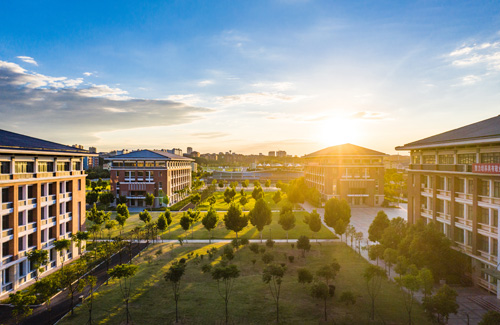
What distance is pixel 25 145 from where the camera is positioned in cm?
2483

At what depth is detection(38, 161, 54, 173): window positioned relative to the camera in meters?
27.1

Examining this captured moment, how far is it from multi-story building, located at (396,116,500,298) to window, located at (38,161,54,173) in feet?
123

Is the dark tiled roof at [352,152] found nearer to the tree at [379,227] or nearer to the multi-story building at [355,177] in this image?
the multi-story building at [355,177]

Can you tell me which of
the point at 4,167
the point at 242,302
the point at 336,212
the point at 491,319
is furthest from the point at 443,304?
the point at 4,167

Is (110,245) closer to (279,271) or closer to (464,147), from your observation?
(279,271)

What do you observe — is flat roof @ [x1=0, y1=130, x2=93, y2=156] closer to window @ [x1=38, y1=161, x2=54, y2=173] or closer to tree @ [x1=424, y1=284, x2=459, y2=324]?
window @ [x1=38, y1=161, x2=54, y2=173]

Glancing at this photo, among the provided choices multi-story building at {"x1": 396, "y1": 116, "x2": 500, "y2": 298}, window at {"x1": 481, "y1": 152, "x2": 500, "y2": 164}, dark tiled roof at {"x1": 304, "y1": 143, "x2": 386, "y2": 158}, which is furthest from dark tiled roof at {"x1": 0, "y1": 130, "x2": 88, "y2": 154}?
dark tiled roof at {"x1": 304, "y1": 143, "x2": 386, "y2": 158}

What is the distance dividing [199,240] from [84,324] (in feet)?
65.0

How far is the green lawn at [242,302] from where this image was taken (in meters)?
18.8

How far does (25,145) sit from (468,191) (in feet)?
128

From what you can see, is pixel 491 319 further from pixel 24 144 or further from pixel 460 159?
pixel 24 144

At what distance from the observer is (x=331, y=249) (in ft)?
111

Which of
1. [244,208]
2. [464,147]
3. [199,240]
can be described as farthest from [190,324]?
[244,208]

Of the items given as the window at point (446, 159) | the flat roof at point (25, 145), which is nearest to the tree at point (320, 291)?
the window at point (446, 159)
